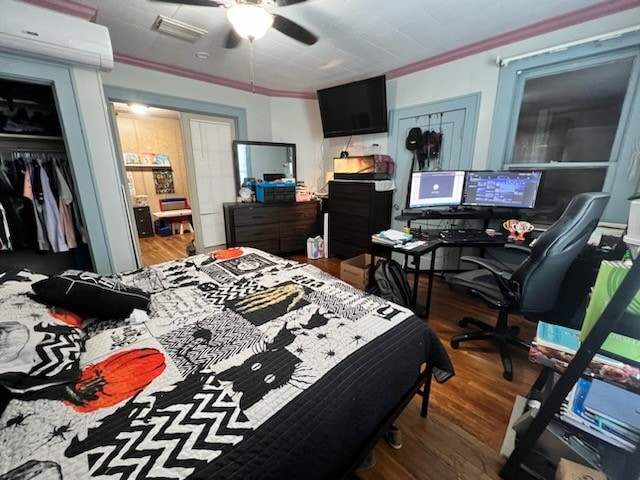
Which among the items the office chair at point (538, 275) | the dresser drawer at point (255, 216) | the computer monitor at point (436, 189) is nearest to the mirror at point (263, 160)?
the dresser drawer at point (255, 216)

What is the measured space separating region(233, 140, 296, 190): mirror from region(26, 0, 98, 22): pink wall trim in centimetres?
187

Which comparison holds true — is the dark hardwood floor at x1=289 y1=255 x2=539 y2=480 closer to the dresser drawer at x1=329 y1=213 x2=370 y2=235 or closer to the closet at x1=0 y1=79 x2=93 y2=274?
the dresser drawer at x1=329 y1=213 x2=370 y2=235

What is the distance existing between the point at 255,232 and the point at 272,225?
27 cm

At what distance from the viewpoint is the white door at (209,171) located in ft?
11.5

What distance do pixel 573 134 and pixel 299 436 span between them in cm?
322

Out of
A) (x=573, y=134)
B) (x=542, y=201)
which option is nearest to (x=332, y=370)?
(x=542, y=201)

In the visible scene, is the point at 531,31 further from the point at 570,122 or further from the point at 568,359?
the point at 568,359

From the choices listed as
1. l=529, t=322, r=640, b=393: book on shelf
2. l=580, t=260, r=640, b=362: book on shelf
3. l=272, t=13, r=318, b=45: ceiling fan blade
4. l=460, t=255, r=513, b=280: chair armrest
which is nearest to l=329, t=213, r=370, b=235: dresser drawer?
l=460, t=255, r=513, b=280: chair armrest

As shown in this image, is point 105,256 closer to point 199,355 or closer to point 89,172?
point 89,172

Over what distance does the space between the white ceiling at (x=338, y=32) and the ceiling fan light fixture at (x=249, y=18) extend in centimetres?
51

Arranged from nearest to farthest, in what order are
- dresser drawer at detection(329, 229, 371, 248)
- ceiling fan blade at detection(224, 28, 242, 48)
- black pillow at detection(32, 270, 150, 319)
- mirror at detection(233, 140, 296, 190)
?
black pillow at detection(32, 270, 150, 319)
ceiling fan blade at detection(224, 28, 242, 48)
dresser drawer at detection(329, 229, 371, 248)
mirror at detection(233, 140, 296, 190)

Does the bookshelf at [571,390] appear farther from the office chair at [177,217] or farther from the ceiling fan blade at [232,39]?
the office chair at [177,217]

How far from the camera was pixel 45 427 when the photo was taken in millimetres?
646

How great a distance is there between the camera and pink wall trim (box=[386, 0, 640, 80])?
1.92 metres
